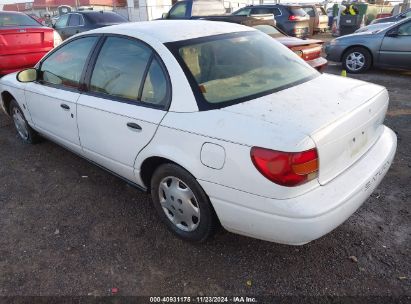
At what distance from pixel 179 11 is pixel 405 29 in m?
6.84

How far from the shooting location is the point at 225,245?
282 centimetres

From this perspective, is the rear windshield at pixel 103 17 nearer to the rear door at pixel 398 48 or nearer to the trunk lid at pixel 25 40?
the trunk lid at pixel 25 40

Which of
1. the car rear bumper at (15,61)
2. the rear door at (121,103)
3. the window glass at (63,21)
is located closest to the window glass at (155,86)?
Result: the rear door at (121,103)

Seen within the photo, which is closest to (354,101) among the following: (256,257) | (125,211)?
(256,257)

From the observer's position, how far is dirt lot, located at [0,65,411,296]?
8.02 ft

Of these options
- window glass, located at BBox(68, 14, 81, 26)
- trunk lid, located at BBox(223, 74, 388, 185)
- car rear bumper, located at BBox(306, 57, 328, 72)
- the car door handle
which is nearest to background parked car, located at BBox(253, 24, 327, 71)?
car rear bumper, located at BBox(306, 57, 328, 72)

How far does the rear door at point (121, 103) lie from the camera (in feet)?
8.81

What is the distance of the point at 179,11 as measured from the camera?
11.9 metres

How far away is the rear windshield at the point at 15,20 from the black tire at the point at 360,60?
7.32m

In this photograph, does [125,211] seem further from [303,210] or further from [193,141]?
[303,210]

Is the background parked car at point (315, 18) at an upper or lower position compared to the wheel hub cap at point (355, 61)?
upper

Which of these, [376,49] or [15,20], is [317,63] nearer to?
[376,49]

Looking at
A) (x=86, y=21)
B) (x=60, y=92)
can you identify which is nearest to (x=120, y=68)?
(x=60, y=92)

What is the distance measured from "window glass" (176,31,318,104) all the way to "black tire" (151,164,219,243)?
0.57 meters
